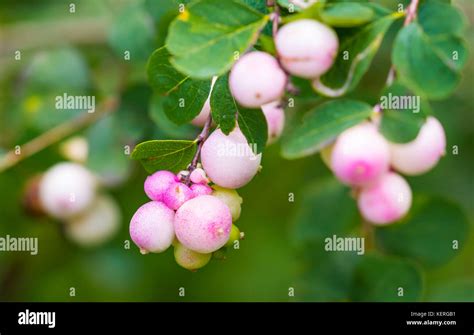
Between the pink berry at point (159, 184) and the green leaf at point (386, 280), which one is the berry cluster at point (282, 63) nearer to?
the pink berry at point (159, 184)

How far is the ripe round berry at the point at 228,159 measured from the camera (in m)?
0.85

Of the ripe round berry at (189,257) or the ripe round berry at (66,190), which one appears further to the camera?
the ripe round berry at (66,190)

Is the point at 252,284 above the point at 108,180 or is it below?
below

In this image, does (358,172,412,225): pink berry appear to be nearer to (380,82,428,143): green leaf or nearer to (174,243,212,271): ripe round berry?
(380,82,428,143): green leaf

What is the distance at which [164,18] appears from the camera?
1.24 meters

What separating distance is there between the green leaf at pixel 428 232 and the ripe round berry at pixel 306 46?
644 mm

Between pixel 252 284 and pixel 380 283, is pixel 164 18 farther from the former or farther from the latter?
pixel 252 284

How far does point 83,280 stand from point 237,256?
40 centimetres

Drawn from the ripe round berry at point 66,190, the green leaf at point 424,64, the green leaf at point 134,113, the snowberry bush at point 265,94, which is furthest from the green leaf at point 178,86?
the ripe round berry at point 66,190

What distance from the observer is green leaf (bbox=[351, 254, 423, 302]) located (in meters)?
1.28

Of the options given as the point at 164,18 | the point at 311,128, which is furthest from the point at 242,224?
the point at 311,128

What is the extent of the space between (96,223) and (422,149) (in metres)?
0.81

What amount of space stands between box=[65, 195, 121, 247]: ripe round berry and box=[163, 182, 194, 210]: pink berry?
75 cm
